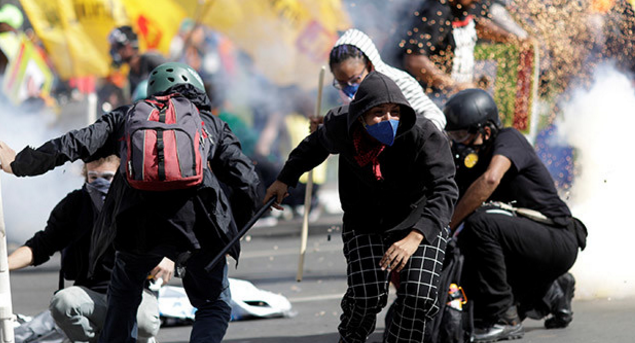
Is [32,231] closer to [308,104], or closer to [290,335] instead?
[308,104]

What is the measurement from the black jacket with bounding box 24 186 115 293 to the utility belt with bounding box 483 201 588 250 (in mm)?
2026

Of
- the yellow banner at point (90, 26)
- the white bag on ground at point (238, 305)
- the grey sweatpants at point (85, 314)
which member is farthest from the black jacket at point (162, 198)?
the yellow banner at point (90, 26)

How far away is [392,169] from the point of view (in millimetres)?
4496

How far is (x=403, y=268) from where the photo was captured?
4.50 meters

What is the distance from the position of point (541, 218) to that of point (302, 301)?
82.4 inches

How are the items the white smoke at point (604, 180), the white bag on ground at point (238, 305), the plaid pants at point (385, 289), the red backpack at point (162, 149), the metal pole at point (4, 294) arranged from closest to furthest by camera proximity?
the metal pole at point (4, 294)
the red backpack at point (162, 149)
the plaid pants at point (385, 289)
the white bag on ground at point (238, 305)
the white smoke at point (604, 180)

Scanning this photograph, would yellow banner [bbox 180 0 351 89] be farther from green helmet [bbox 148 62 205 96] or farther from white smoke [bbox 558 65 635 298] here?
green helmet [bbox 148 62 205 96]

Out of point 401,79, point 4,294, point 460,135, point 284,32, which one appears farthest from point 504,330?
point 284,32

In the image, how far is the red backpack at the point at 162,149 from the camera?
13.9ft

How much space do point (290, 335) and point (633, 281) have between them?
89.8 inches

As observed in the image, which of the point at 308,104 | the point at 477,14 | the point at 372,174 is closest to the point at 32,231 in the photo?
the point at 308,104

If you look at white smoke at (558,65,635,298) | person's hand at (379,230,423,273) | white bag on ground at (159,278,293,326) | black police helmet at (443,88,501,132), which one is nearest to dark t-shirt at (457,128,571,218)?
black police helmet at (443,88,501,132)

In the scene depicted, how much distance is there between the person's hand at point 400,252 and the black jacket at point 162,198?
2.07 ft

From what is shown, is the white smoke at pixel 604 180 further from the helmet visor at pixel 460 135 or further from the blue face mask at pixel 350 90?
the blue face mask at pixel 350 90
